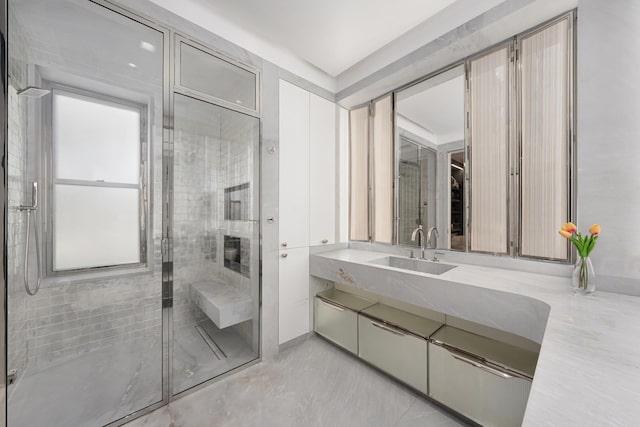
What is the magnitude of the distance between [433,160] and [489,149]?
416mm

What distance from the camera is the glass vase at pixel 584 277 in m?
1.24

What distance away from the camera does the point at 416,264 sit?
220cm

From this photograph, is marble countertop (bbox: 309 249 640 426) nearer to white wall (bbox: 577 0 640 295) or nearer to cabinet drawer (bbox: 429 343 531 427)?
white wall (bbox: 577 0 640 295)

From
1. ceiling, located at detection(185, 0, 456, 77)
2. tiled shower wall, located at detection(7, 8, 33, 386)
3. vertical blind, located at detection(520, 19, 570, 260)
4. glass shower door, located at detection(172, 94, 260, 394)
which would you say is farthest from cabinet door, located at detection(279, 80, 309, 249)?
vertical blind, located at detection(520, 19, 570, 260)

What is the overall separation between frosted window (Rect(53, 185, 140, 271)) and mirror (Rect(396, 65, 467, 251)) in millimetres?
2183

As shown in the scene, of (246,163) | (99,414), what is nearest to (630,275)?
(246,163)

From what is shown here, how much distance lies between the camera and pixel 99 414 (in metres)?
1.47

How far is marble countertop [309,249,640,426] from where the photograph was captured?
19.9 inches

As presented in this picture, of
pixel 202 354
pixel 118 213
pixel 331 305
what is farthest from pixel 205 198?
pixel 331 305

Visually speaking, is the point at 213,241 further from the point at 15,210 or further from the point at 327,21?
the point at 327,21

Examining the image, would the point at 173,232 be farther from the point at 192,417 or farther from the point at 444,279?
the point at 444,279

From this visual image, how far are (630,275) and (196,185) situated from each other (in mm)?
2550

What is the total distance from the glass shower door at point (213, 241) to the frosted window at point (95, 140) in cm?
25

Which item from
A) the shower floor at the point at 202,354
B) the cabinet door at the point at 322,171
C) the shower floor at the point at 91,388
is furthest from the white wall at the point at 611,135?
the shower floor at the point at 91,388
